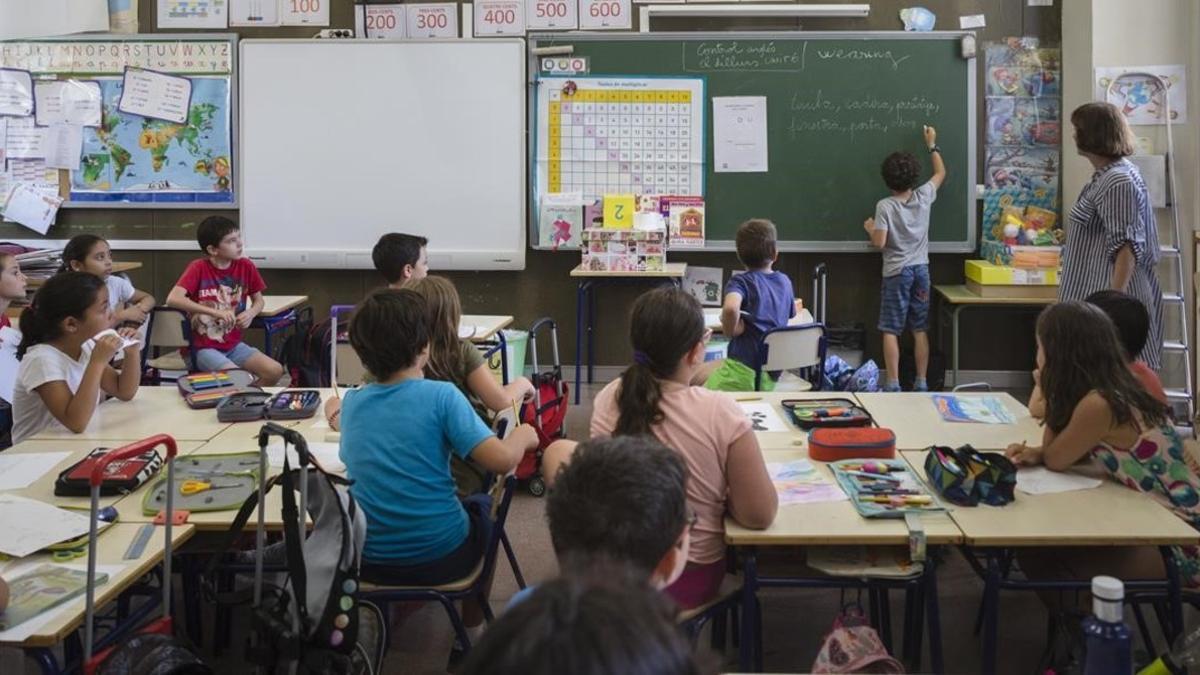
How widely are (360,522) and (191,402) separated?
1.51 m

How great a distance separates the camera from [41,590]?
2059mm

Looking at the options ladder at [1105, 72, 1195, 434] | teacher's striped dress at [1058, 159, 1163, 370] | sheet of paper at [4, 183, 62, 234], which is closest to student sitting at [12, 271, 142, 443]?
teacher's striped dress at [1058, 159, 1163, 370]

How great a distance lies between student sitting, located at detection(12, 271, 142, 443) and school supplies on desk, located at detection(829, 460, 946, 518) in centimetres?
204

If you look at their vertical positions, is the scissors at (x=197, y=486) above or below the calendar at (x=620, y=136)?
below

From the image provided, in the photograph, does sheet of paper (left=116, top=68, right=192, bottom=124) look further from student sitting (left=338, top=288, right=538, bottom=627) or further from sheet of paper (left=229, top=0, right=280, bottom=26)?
student sitting (left=338, top=288, right=538, bottom=627)

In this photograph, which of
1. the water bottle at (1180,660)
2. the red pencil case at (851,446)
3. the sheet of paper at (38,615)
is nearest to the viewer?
the water bottle at (1180,660)

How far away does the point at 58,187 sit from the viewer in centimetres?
670

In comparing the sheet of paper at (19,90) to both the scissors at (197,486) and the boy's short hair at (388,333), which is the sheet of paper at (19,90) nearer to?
the scissors at (197,486)

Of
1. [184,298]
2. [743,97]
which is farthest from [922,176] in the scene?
[184,298]

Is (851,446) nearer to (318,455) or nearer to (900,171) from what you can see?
(318,455)

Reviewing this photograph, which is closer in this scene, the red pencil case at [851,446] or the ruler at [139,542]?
the ruler at [139,542]

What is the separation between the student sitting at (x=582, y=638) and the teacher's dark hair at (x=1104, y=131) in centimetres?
387

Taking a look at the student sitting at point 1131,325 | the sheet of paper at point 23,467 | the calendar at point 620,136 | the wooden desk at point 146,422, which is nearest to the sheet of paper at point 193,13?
the calendar at point 620,136

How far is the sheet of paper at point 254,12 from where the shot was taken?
21.6 ft
